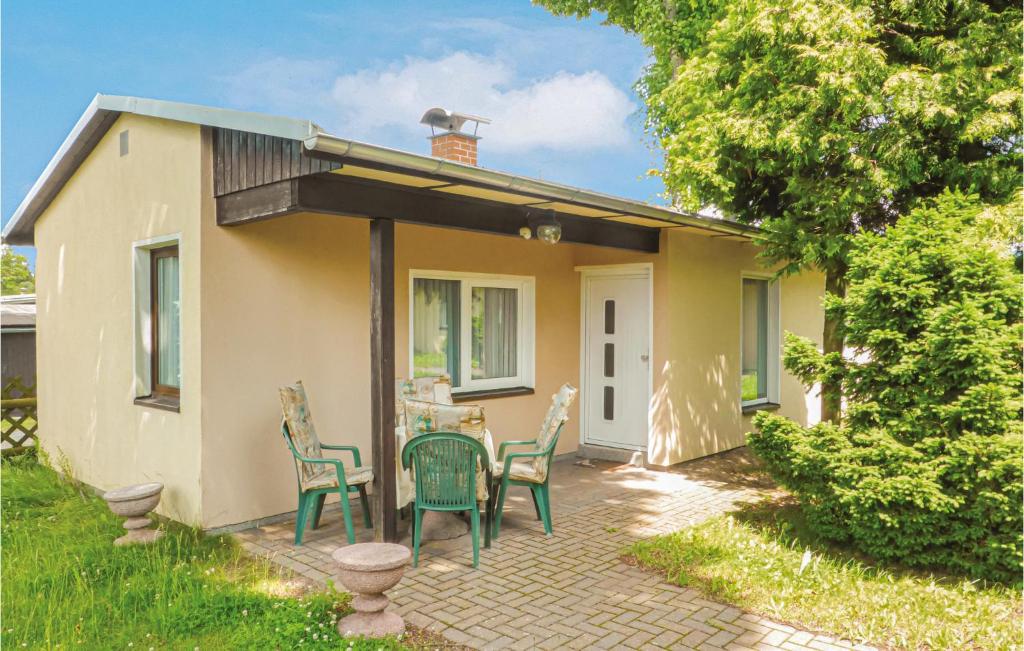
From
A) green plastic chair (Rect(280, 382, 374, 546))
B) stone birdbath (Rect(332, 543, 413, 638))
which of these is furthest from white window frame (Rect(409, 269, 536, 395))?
stone birdbath (Rect(332, 543, 413, 638))

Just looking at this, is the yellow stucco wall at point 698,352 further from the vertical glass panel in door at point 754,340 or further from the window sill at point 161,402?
the window sill at point 161,402

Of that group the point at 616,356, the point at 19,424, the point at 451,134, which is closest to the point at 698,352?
the point at 616,356

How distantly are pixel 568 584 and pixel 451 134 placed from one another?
567 centimetres

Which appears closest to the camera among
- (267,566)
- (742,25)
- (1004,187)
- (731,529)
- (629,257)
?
(267,566)

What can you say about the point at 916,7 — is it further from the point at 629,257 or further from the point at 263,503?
the point at 263,503

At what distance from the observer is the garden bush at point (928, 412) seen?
4.75 metres

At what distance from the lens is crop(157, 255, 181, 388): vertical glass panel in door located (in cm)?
666

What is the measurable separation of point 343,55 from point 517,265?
258 ft

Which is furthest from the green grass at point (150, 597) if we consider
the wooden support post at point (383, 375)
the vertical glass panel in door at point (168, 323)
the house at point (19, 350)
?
the house at point (19, 350)

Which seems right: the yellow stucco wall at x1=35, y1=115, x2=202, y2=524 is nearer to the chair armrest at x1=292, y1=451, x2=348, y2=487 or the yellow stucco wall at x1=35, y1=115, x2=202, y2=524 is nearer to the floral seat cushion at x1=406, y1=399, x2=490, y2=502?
the chair armrest at x1=292, y1=451, x2=348, y2=487

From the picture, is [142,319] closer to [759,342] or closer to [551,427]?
[551,427]

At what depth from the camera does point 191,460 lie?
238 inches

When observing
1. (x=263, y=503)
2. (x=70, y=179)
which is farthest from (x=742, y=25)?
(x=70, y=179)

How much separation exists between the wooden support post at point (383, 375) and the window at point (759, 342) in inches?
226
